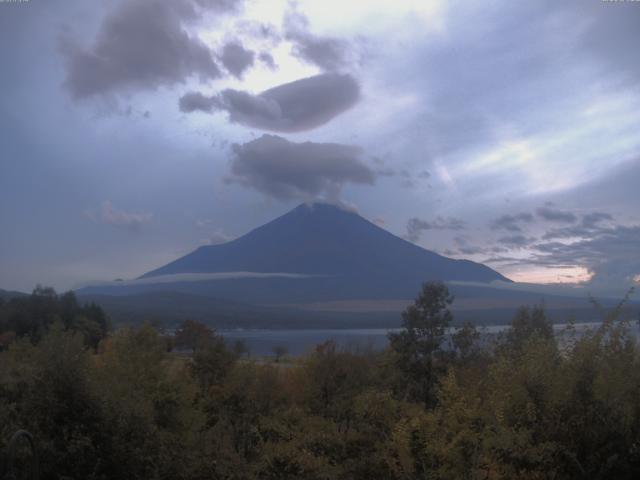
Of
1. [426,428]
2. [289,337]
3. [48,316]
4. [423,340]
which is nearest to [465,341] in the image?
[423,340]

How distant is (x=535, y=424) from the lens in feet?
33.8


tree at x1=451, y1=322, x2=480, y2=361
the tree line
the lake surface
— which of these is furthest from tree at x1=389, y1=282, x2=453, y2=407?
the lake surface

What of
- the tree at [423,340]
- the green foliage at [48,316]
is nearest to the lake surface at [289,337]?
the green foliage at [48,316]

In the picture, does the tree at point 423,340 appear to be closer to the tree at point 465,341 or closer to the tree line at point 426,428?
the tree at point 465,341

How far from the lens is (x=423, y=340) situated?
2689 cm

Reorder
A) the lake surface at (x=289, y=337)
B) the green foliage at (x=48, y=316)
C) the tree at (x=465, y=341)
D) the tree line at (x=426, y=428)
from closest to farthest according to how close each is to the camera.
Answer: the tree line at (x=426, y=428), the tree at (x=465, y=341), the green foliage at (x=48, y=316), the lake surface at (x=289, y=337)

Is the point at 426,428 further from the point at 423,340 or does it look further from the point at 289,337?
the point at 289,337

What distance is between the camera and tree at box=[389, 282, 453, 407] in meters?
25.9

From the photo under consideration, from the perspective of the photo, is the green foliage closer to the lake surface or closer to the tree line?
the lake surface

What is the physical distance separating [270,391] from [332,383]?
3.08 meters

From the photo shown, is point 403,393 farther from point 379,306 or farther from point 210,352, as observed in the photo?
point 379,306

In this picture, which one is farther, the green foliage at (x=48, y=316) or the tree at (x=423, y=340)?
the green foliage at (x=48, y=316)

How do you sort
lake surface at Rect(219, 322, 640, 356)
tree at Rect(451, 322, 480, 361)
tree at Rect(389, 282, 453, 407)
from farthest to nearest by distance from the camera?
lake surface at Rect(219, 322, 640, 356), tree at Rect(451, 322, 480, 361), tree at Rect(389, 282, 453, 407)

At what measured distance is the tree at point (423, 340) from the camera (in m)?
25.9
